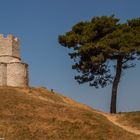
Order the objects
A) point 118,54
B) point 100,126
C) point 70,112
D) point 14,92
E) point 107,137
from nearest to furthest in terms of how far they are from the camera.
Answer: point 107,137 < point 100,126 < point 70,112 < point 14,92 < point 118,54

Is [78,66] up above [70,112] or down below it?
above

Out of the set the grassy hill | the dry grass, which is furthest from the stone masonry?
the dry grass

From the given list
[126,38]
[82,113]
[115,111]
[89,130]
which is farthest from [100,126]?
[126,38]

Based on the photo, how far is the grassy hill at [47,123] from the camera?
3615 centimetres

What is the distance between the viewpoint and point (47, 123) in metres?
39.1

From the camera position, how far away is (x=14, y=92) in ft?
165

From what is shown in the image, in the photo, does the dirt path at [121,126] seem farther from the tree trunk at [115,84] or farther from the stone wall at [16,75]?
the stone wall at [16,75]

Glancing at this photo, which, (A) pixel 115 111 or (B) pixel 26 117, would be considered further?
(A) pixel 115 111

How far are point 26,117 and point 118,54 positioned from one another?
57.2ft

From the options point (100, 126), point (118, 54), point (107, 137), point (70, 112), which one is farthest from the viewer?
point (118, 54)

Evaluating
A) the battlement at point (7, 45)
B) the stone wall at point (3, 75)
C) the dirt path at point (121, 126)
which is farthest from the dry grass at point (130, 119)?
the battlement at point (7, 45)

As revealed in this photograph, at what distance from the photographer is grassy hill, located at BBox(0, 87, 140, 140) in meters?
36.2

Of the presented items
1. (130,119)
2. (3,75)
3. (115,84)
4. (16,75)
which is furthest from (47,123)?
(3,75)

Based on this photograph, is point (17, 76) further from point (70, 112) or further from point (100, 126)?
point (100, 126)
